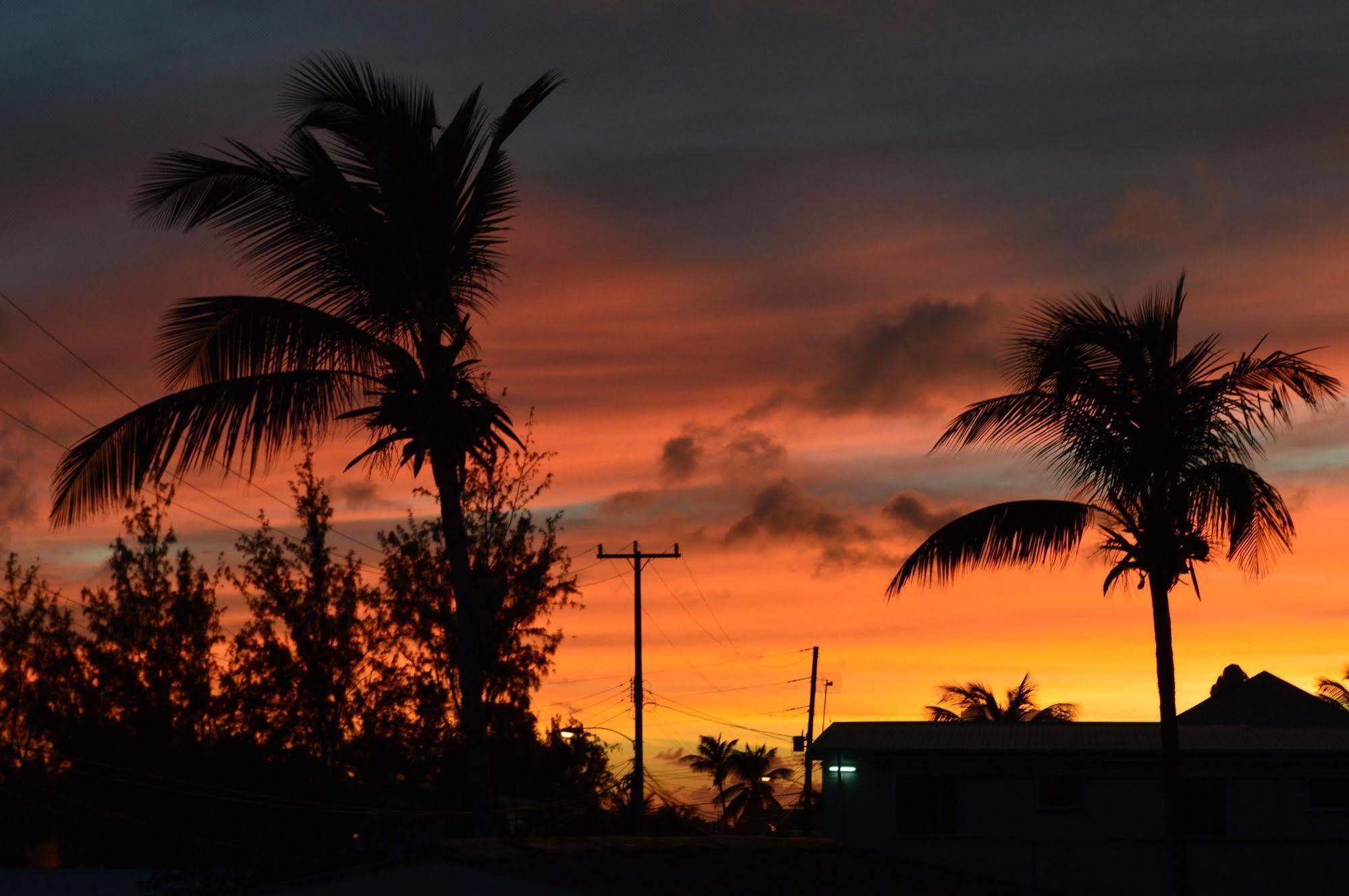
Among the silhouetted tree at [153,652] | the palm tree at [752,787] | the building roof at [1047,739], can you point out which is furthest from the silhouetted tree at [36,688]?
the palm tree at [752,787]

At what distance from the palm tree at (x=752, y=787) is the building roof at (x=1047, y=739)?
5053cm

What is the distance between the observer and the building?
103ft

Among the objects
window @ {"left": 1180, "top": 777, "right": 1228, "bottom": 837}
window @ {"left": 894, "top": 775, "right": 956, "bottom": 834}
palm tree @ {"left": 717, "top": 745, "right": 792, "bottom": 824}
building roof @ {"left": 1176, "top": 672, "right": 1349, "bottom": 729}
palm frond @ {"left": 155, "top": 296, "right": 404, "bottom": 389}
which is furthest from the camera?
palm tree @ {"left": 717, "top": 745, "right": 792, "bottom": 824}

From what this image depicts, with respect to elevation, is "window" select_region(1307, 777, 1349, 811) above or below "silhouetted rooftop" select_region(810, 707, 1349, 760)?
below

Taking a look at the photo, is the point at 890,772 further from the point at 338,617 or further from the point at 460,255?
the point at 460,255

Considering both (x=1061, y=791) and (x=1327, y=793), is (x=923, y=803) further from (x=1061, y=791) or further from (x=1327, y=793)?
(x=1327, y=793)

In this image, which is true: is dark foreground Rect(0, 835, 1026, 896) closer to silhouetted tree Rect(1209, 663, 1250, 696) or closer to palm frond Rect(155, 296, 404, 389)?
palm frond Rect(155, 296, 404, 389)

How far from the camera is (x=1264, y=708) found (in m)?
49.7

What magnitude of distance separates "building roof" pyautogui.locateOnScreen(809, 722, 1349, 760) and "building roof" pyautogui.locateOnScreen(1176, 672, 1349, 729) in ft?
45.8

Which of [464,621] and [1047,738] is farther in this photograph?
[1047,738]

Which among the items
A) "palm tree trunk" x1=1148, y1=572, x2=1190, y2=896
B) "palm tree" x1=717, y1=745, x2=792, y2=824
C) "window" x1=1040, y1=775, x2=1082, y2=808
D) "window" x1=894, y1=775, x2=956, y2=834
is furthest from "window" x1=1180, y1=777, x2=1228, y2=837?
"palm tree" x1=717, y1=745, x2=792, y2=824

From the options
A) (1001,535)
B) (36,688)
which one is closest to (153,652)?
(36,688)

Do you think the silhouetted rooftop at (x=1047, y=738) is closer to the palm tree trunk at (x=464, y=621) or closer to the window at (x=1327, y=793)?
the window at (x=1327, y=793)

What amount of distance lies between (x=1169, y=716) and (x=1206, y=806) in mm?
11014
